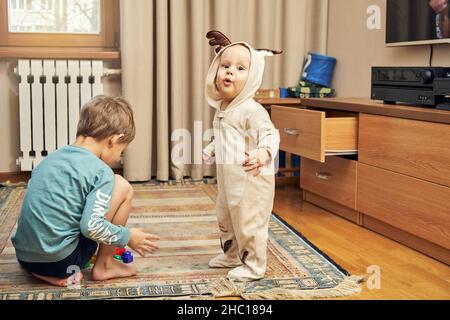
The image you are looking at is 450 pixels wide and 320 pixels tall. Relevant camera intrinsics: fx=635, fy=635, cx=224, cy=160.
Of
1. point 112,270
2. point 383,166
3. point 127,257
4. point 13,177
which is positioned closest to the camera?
point 112,270

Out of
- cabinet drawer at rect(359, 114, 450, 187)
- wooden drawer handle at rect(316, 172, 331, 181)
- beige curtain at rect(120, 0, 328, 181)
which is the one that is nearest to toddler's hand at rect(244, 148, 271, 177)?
cabinet drawer at rect(359, 114, 450, 187)

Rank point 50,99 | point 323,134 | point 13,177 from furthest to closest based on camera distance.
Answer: point 13,177 < point 50,99 < point 323,134

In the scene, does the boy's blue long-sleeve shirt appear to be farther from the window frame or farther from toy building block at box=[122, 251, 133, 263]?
the window frame

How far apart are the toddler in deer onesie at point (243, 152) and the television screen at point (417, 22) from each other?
1082 mm

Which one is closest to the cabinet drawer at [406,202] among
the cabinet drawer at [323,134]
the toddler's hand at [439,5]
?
the cabinet drawer at [323,134]

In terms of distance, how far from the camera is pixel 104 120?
1880mm

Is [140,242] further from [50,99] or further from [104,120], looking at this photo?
[50,99]

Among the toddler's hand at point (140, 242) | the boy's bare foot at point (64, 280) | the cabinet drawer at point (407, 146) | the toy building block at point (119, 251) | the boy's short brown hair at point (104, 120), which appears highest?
the boy's short brown hair at point (104, 120)

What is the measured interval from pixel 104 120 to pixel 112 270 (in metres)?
0.48

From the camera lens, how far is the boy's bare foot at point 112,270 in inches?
77.7

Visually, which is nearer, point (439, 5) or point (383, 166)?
point (383, 166)

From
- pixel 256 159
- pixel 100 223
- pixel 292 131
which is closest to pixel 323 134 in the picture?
pixel 292 131

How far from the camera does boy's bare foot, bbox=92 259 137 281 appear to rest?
1.97m

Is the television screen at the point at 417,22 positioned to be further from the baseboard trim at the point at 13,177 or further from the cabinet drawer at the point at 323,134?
the baseboard trim at the point at 13,177
